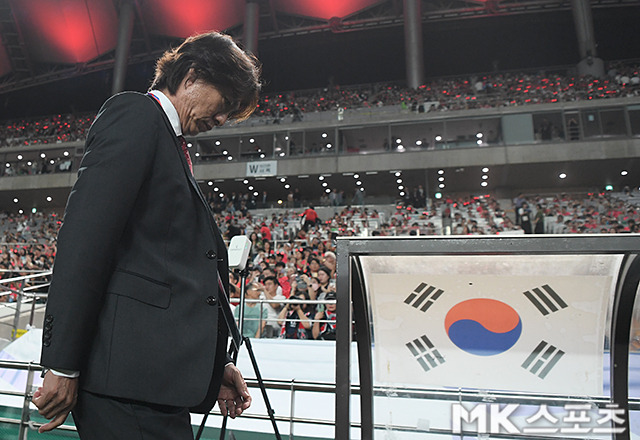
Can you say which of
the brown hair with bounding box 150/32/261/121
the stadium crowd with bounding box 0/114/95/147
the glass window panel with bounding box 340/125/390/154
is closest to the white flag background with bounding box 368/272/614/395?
the brown hair with bounding box 150/32/261/121

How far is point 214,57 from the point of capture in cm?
110

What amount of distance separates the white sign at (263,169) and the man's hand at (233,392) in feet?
57.1

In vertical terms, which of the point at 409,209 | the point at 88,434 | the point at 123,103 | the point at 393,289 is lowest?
the point at 88,434

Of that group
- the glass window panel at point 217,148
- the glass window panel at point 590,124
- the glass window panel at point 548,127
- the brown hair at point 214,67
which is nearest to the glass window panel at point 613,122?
the glass window panel at point 590,124

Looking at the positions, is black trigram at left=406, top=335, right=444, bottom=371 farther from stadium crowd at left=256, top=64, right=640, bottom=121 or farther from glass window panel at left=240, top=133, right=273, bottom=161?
glass window panel at left=240, top=133, right=273, bottom=161

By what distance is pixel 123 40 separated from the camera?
78.8ft

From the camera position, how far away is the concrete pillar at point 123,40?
941 inches

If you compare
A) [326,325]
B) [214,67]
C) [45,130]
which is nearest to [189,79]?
[214,67]

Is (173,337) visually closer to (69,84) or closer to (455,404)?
(455,404)

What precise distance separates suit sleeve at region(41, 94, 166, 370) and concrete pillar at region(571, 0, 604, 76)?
77.8ft

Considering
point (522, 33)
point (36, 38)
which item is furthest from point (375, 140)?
point (36, 38)

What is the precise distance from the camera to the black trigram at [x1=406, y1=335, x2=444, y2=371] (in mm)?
1143

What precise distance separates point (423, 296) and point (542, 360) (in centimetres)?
33

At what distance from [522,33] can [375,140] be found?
13866 mm
